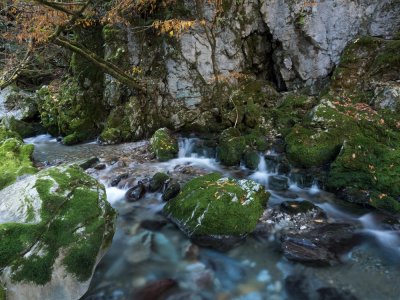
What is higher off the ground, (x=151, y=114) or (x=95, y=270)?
(x=151, y=114)

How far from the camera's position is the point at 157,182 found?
25.7 feet

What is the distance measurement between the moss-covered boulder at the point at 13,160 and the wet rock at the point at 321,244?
544cm

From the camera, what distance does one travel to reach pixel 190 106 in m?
11.4

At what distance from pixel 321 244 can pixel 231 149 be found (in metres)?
4.12

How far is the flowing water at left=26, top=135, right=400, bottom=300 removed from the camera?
192 inches

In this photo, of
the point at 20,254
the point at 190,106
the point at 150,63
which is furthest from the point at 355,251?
the point at 150,63

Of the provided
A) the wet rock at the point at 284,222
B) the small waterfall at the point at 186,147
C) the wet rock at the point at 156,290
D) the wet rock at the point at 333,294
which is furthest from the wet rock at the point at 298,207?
the small waterfall at the point at 186,147

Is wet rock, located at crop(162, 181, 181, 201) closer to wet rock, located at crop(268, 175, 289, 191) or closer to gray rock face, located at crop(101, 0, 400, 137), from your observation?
wet rock, located at crop(268, 175, 289, 191)

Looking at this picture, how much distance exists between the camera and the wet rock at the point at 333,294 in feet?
15.1

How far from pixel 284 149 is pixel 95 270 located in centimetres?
608

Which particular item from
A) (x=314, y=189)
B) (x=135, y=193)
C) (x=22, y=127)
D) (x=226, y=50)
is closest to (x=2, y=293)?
(x=135, y=193)

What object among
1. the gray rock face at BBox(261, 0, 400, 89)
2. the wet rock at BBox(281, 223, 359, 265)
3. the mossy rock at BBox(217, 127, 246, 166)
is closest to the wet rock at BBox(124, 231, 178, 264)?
the wet rock at BBox(281, 223, 359, 265)

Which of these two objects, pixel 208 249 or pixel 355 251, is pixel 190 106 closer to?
pixel 208 249

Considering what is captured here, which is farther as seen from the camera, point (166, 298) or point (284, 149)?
point (284, 149)
